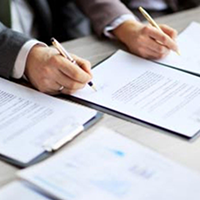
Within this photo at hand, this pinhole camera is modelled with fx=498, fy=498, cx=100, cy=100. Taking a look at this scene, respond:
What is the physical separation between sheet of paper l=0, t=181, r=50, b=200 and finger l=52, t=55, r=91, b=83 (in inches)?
12.1

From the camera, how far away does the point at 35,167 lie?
0.81 m

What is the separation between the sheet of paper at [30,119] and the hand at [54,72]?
3 cm

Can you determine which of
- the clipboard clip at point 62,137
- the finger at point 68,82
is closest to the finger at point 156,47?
the finger at point 68,82

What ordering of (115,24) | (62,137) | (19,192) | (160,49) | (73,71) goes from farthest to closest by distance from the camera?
(115,24)
(160,49)
(73,71)
(62,137)
(19,192)

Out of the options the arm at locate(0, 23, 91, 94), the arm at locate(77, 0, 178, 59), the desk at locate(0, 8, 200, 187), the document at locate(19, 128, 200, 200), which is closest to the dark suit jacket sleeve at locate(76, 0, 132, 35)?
the arm at locate(77, 0, 178, 59)

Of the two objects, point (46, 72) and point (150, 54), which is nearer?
point (46, 72)

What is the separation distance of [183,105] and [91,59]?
1.00 feet

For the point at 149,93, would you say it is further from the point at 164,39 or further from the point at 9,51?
the point at 9,51

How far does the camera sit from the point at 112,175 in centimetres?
79

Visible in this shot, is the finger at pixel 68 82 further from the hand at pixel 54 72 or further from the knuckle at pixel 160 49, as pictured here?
the knuckle at pixel 160 49

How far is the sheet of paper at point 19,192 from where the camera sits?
77 cm

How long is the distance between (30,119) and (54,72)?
5.5 inches

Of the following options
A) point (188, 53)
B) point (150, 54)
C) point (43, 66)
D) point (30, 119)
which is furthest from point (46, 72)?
point (188, 53)

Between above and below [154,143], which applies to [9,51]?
above
